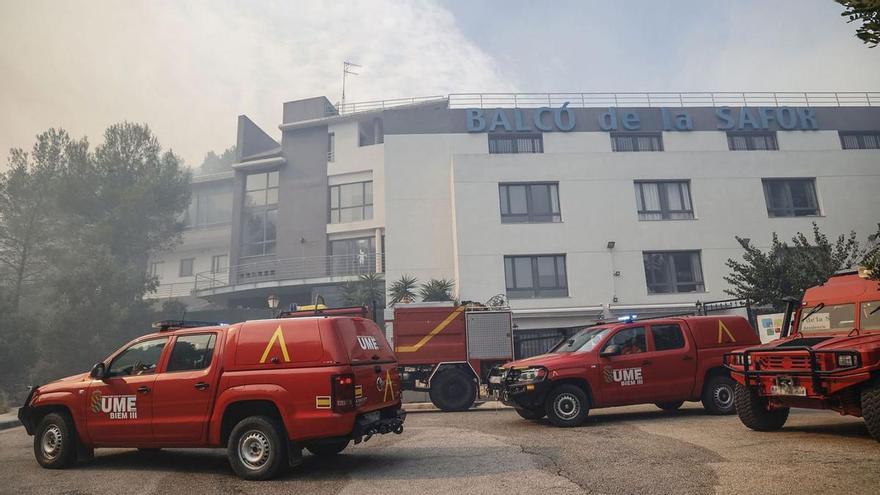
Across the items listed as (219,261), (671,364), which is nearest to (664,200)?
(671,364)

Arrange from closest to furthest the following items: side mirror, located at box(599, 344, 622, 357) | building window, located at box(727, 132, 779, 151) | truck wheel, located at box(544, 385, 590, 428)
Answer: truck wheel, located at box(544, 385, 590, 428), side mirror, located at box(599, 344, 622, 357), building window, located at box(727, 132, 779, 151)

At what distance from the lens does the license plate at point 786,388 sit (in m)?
6.67

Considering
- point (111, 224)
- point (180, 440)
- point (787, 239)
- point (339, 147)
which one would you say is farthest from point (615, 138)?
point (111, 224)

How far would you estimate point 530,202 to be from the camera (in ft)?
79.9

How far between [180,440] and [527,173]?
66.9ft

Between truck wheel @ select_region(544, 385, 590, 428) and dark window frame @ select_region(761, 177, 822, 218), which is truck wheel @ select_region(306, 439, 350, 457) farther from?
dark window frame @ select_region(761, 177, 822, 218)

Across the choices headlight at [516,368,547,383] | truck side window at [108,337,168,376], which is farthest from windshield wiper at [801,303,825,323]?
truck side window at [108,337,168,376]

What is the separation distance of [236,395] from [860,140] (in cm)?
3373

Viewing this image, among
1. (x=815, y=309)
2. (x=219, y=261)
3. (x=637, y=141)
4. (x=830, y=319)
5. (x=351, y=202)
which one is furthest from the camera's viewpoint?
(x=219, y=261)

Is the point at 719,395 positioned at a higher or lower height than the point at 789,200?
lower

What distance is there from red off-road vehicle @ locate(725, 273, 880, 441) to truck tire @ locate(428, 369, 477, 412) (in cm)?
632

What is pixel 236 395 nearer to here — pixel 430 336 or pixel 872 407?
pixel 872 407

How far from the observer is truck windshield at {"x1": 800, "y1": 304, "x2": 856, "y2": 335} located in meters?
7.50

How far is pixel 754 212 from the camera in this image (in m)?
24.6
